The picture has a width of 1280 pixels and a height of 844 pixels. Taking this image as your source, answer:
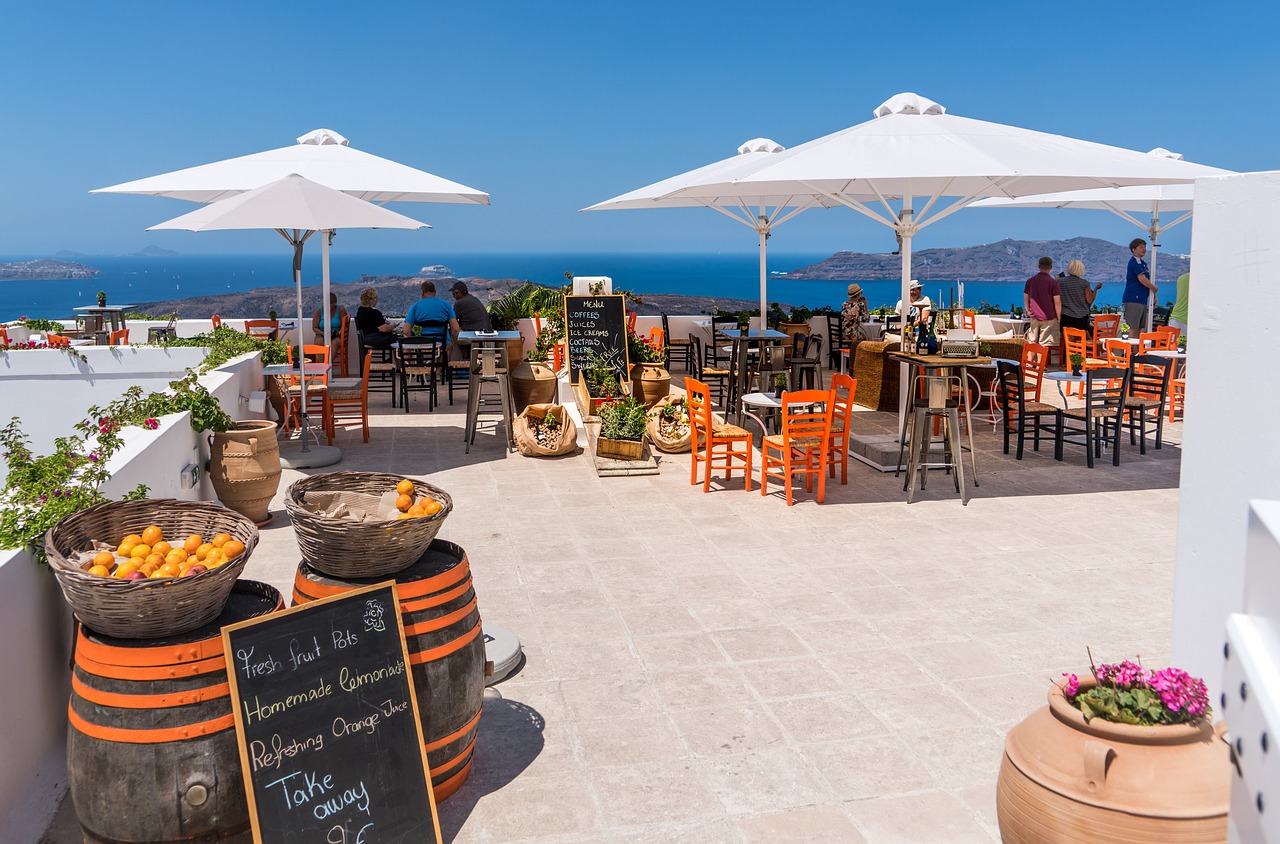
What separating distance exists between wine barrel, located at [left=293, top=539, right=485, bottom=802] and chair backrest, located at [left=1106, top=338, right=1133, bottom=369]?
8.92 m

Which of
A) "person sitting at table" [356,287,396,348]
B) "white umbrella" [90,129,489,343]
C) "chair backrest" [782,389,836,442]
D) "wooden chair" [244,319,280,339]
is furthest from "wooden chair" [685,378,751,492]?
"wooden chair" [244,319,280,339]

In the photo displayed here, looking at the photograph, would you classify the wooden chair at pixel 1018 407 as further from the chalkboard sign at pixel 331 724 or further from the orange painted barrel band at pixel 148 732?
the orange painted barrel band at pixel 148 732

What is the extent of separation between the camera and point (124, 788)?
8.71 ft

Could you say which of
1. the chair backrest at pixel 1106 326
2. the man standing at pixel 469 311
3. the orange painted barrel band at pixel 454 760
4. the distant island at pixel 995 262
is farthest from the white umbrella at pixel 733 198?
the distant island at pixel 995 262

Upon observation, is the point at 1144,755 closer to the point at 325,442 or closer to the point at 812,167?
the point at 812,167

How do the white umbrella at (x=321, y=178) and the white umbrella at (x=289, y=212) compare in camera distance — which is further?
the white umbrella at (x=321, y=178)

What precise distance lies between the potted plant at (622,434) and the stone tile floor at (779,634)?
0.30 metres

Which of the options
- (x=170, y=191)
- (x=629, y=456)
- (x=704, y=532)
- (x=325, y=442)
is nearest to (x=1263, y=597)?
(x=704, y=532)

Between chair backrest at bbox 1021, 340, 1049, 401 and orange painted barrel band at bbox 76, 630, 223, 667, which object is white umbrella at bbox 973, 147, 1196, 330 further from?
orange painted barrel band at bbox 76, 630, 223, 667

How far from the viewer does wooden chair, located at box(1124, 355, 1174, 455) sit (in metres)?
9.20

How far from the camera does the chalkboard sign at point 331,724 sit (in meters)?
2.75

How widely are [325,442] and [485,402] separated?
7.63 ft

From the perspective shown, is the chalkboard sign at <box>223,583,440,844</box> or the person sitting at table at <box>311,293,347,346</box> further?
the person sitting at table at <box>311,293,347,346</box>

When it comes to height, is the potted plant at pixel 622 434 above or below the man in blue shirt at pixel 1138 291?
below
